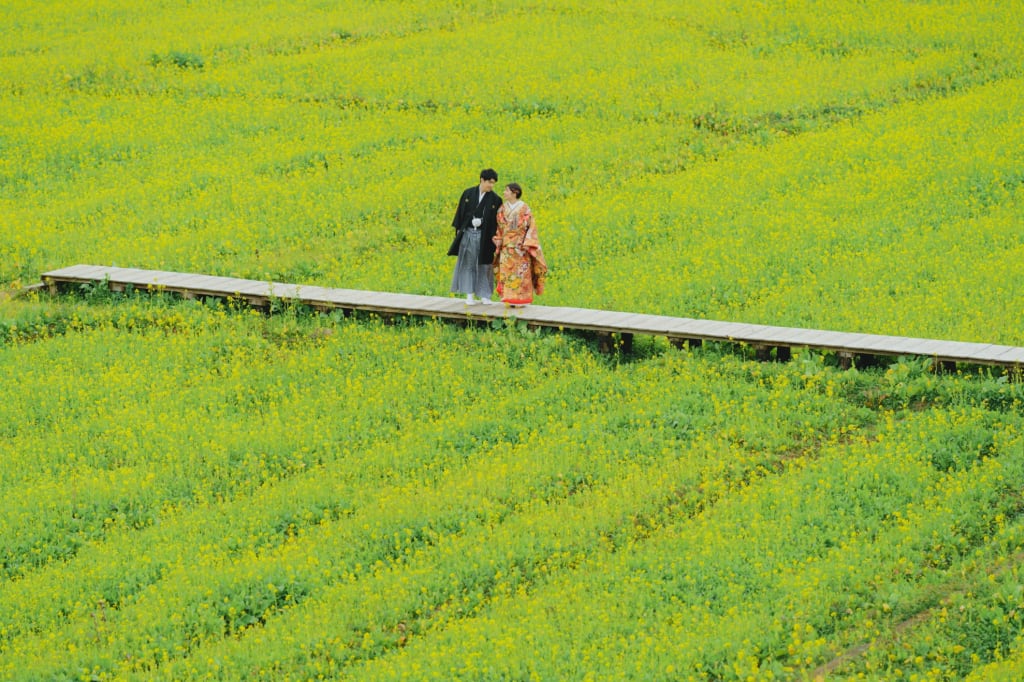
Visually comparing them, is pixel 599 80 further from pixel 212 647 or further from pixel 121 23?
pixel 212 647

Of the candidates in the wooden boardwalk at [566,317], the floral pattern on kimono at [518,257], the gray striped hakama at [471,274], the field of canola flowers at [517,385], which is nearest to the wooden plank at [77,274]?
the wooden boardwalk at [566,317]

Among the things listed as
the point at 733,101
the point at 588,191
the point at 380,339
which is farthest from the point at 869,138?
the point at 380,339

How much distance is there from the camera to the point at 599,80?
3791cm

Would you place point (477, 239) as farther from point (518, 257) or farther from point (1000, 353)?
point (1000, 353)

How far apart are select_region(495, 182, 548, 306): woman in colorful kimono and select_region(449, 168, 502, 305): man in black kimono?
5.8 inches

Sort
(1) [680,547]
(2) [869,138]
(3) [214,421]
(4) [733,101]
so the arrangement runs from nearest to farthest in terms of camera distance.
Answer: (1) [680,547]
(3) [214,421]
(2) [869,138]
(4) [733,101]

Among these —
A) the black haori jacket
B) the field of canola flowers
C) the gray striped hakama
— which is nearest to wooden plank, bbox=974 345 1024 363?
the field of canola flowers

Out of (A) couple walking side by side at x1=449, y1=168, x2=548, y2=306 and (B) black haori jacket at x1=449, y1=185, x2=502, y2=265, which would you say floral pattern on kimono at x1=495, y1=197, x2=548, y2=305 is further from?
(B) black haori jacket at x1=449, y1=185, x2=502, y2=265

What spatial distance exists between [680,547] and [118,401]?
8.41 m

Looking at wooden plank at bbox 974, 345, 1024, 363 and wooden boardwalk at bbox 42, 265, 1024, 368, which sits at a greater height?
wooden boardwalk at bbox 42, 265, 1024, 368

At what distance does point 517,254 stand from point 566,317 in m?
1.13

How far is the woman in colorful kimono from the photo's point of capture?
70.7ft

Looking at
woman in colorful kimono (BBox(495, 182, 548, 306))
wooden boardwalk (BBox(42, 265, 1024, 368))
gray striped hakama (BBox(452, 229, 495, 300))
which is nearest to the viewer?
wooden boardwalk (BBox(42, 265, 1024, 368))

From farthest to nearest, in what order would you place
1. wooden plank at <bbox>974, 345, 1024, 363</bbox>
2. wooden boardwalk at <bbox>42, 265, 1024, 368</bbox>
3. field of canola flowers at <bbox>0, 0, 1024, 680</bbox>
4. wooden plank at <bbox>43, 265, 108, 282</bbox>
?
wooden plank at <bbox>43, 265, 108, 282</bbox>, wooden boardwalk at <bbox>42, 265, 1024, 368</bbox>, wooden plank at <bbox>974, 345, 1024, 363</bbox>, field of canola flowers at <bbox>0, 0, 1024, 680</bbox>
